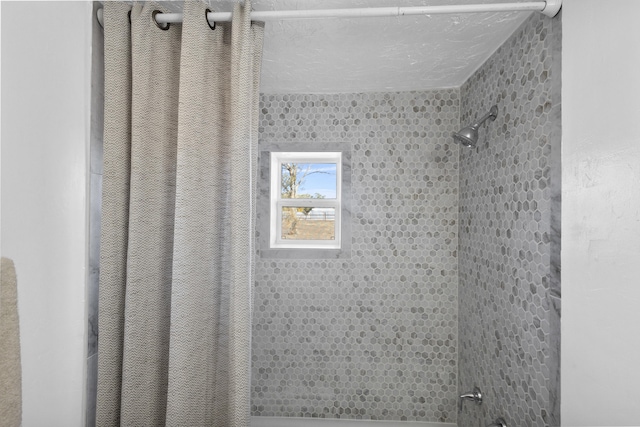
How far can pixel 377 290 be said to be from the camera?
1.90m

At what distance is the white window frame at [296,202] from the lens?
6.68 ft

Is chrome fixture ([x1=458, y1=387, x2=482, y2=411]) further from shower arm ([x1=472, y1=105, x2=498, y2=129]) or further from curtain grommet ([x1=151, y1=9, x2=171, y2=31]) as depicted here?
curtain grommet ([x1=151, y1=9, x2=171, y2=31])

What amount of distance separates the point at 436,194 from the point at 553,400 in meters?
1.15

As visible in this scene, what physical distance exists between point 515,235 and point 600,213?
494mm

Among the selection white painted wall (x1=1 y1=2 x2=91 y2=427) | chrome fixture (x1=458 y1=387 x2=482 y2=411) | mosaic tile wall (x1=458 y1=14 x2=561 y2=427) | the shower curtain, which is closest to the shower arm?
mosaic tile wall (x1=458 y1=14 x2=561 y2=427)

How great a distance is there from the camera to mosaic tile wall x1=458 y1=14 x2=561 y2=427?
3.46ft

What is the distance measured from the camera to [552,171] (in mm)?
1047

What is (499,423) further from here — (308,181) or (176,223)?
(308,181)

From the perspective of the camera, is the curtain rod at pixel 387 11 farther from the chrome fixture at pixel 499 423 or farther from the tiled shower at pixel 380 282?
the chrome fixture at pixel 499 423

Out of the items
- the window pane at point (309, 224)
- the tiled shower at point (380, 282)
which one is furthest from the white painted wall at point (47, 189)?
the window pane at point (309, 224)

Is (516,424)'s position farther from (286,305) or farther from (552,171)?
(286,305)

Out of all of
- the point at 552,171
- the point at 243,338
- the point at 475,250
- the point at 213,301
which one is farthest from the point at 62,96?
the point at 475,250

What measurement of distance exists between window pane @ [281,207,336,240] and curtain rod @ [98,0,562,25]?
4.38 feet

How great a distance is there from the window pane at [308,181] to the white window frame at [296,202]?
0.12 feet
